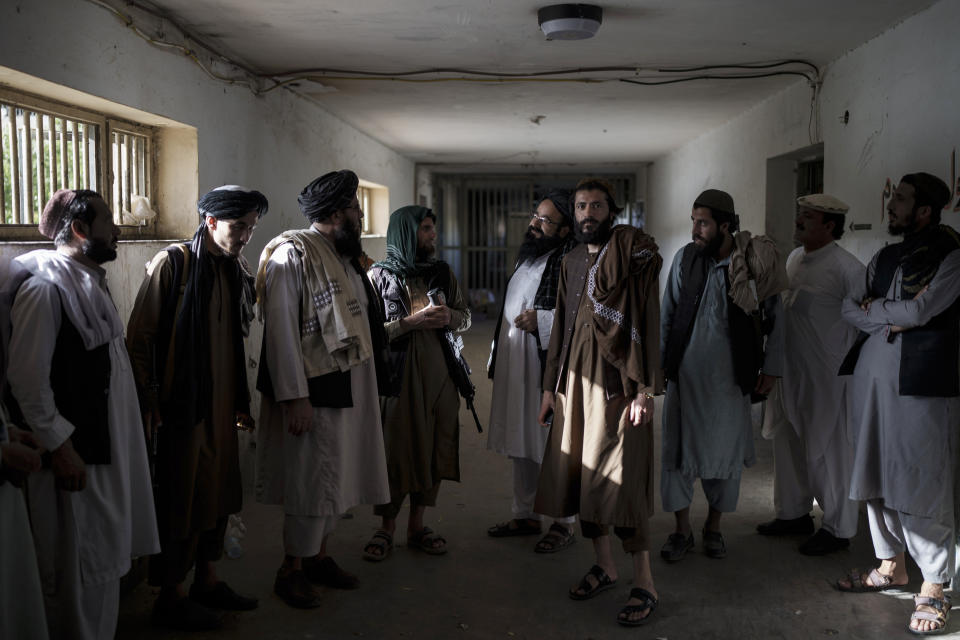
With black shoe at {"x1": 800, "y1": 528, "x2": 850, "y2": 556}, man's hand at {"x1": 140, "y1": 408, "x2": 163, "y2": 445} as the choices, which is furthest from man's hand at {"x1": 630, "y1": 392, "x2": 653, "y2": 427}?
man's hand at {"x1": 140, "y1": 408, "x2": 163, "y2": 445}

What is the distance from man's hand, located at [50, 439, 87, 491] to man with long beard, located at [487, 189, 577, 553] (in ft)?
6.48

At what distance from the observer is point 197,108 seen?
4.45 m

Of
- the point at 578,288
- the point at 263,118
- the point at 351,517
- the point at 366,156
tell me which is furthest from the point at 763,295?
the point at 366,156

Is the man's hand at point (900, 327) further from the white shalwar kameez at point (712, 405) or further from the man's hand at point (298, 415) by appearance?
the man's hand at point (298, 415)

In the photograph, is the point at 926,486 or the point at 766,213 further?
the point at 766,213

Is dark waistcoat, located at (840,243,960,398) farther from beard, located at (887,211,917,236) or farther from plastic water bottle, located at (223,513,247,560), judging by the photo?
plastic water bottle, located at (223,513,247,560)

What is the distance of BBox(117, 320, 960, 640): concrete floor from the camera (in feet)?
9.77

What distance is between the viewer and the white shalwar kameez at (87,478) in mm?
2250

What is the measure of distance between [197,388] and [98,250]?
0.60 meters

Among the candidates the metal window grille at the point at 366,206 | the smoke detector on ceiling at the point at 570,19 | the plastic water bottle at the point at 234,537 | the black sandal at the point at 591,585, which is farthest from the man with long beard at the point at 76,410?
the metal window grille at the point at 366,206

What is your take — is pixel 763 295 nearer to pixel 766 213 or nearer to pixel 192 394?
pixel 192 394

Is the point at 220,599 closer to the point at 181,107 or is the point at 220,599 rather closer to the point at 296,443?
the point at 296,443

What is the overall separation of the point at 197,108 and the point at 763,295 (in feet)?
10.7

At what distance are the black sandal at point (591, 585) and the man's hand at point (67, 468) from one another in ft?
6.35
